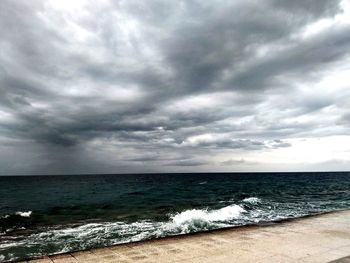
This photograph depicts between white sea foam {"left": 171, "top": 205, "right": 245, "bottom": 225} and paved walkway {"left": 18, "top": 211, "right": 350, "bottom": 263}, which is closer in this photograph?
paved walkway {"left": 18, "top": 211, "right": 350, "bottom": 263}

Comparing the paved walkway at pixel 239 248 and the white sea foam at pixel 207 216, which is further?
the white sea foam at pixel 207 216

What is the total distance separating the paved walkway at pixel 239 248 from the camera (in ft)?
22.8

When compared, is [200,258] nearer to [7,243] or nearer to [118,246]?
[118,246]

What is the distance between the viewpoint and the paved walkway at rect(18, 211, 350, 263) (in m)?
6.95

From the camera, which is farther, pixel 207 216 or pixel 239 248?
pixel 207 216

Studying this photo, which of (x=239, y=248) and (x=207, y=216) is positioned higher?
(x=239, y=248)

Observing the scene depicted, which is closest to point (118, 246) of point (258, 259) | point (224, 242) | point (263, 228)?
point (224, 242)

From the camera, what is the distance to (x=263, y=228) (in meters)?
10.6

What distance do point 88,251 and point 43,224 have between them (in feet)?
40.3

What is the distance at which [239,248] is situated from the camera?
7840mm

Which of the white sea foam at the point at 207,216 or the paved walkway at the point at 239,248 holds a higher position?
the paved walkway at the point at 239,248

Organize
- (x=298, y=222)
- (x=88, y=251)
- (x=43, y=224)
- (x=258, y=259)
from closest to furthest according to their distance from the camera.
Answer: (x=258, y=259) < (x=88, y=251) < (x=298, y=222) < (x=43, y=224)

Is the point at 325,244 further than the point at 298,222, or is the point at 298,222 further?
the point at 298,222

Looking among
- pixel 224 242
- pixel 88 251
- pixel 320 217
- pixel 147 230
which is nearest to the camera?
pixel 88 251
